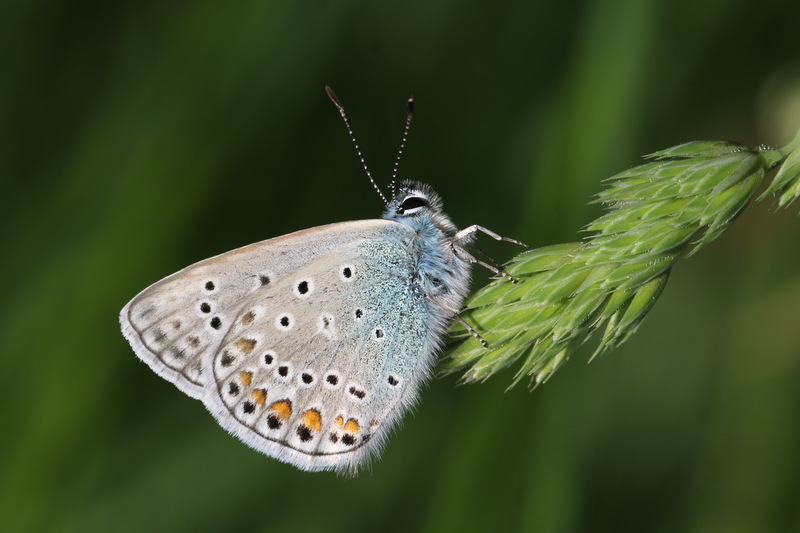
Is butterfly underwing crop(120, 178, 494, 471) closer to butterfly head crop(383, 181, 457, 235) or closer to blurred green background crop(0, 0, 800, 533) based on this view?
butterfly head crop(383, 181, 457, 235)

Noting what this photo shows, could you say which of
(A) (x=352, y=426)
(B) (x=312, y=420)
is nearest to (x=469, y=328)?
(A) (x=352, y=426)

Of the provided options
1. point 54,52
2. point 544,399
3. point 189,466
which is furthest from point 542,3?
point 189,466

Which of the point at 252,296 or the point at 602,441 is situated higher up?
the point at 252,296

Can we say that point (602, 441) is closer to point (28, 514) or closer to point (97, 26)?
point (28, 514)

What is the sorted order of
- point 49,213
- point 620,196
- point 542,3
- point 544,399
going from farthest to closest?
point 542,3
point 49,213
point 544,399
point 620,196

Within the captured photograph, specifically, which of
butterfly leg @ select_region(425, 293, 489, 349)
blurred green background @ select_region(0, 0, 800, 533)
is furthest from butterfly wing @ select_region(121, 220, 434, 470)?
blurred green background @ select_region(0, 0, 800, 533)

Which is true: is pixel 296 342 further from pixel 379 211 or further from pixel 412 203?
pixel 379 211

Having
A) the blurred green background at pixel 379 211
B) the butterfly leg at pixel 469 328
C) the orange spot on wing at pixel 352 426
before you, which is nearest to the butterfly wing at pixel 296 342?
the orange spot on wing at pixel 352 426
